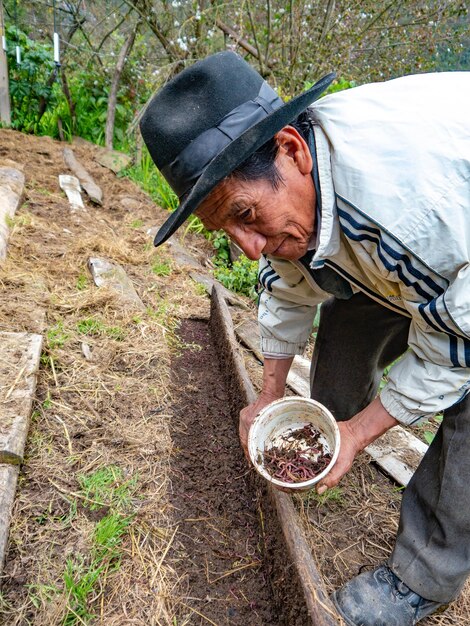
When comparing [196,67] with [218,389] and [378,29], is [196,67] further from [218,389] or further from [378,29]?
[378,29]

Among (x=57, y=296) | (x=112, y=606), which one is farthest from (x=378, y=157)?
(x=57, y=296)

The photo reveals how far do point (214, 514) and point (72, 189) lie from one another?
405 centimetres

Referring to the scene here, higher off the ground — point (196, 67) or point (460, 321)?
point (196, 67)

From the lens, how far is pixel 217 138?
1274 millimetres

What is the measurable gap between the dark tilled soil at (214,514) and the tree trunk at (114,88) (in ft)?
17.8

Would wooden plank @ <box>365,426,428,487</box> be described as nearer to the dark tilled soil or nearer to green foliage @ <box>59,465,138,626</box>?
the dark tilled soil

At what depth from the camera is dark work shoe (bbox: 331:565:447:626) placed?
156 centimetres

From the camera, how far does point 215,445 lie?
2.27 meters

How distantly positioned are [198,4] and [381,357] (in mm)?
5624

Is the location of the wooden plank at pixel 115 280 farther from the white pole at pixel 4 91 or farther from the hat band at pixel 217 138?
the white pole at pixel 4 91

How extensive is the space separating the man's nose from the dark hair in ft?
0.50

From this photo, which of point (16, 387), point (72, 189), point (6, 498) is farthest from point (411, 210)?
point (72, 189)

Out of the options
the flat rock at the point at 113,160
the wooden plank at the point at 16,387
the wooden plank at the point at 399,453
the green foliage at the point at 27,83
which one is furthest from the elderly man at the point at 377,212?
the green foliage at the point at 27,83

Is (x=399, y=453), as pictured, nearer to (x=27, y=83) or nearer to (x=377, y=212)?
(x=377, y=212)
